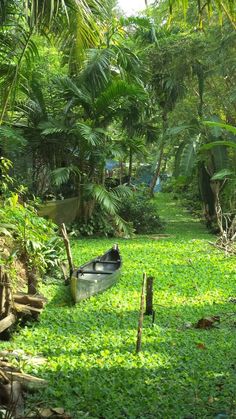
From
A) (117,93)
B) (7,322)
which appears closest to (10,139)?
(117,93)

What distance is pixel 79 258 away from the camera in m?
12.2

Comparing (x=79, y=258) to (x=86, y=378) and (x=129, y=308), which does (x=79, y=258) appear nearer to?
(x=129, y=308)

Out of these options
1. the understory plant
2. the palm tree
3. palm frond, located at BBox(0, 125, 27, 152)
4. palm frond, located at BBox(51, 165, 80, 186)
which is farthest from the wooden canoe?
palm frond, located at BBox(0, 125, 27, 152)

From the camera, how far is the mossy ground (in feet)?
15.4

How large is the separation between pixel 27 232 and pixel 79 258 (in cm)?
368

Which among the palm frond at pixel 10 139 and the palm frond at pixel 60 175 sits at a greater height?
the palm frond at pixel 10 139

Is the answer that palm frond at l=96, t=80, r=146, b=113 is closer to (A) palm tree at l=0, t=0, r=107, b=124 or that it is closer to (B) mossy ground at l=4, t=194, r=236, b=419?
(B) mossy ground at l=4, t=194, r=236, b=419

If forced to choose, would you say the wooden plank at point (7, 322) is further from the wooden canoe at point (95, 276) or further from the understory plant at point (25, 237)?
the wooden canoe at point (95, 276)

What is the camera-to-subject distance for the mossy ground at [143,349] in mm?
4703

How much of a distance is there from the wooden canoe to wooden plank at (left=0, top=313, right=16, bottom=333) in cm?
192

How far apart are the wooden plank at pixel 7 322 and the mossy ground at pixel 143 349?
0.17m

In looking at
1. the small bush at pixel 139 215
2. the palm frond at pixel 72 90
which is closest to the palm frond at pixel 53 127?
the palm frond at pixel 72 90

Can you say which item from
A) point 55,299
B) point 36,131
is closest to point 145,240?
point 36,131

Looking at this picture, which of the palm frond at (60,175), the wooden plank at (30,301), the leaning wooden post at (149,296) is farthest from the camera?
the palm frond at (60,175)
